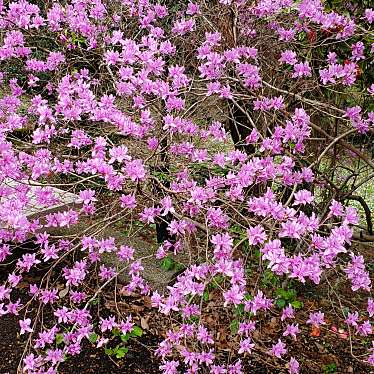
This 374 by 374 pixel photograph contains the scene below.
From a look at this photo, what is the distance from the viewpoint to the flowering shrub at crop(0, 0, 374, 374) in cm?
194

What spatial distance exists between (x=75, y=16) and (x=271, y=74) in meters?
1.15

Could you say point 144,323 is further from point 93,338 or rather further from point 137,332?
point 93,338

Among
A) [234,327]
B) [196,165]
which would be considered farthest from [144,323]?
[196,165]

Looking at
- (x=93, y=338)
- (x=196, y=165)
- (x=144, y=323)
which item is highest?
(x=196, y=165)

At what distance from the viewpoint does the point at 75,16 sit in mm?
3016

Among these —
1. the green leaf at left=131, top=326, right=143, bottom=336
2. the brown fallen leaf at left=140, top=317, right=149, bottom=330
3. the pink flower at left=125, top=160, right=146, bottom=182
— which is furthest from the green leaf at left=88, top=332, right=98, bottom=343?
the pink flower at left=125, top=160, right=146, bottom=182

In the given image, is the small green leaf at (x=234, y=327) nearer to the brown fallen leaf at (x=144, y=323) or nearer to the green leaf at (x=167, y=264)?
the brown fallen leaf at (x=144, y=323)

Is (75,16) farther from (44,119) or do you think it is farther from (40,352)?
(40,352)

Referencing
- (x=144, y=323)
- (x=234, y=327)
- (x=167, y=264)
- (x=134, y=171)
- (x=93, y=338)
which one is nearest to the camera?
(x=134, y=171)

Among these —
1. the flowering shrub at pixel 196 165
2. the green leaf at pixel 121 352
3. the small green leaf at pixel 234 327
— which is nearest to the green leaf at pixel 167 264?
the flowering shrub at pixel 196 165

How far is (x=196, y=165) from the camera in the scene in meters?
2.78

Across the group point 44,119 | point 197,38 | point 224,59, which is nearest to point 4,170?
point 44,119

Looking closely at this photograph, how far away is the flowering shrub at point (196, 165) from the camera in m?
1.94

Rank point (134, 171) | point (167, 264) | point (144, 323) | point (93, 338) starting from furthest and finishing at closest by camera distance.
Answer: point (167, 264) → point (144, 323) → point (93, 338) → point (134, 171)
